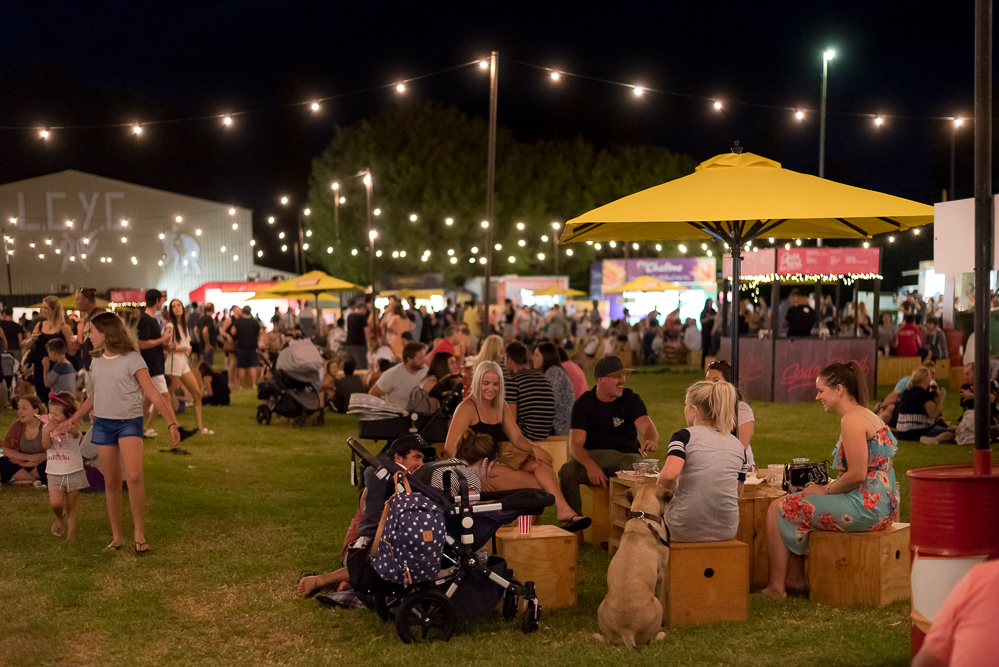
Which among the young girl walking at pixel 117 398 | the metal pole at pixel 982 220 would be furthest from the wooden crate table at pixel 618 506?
the young girl walking at pixel 117 398

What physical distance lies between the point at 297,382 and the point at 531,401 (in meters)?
6.21

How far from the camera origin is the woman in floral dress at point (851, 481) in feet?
16.6

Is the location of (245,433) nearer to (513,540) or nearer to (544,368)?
(544,368)

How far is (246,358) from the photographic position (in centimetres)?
1786

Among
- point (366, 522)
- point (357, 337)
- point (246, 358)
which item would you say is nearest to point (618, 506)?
point (366, 522)

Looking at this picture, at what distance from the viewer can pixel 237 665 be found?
4500 millimetres

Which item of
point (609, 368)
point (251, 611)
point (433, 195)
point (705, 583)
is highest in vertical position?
point (433, 195)

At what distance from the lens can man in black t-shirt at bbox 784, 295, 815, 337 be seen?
16.2 meters

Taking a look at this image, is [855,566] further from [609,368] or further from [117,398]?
[117,398]

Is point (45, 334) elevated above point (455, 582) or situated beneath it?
elevated above

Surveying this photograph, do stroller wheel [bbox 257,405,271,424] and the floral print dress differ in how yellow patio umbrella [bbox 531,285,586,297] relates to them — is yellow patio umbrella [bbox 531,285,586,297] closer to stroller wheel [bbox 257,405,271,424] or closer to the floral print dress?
stroller wheel [bbox 257,405,271,424]

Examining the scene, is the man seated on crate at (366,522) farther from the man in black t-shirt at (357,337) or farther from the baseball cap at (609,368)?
the man in black t-shirt at (357,337)

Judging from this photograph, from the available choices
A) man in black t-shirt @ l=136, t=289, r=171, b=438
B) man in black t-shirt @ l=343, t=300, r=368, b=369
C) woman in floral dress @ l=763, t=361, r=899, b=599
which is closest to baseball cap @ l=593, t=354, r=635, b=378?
woman in floral dress @ l=763, t=361, r=899, b=599

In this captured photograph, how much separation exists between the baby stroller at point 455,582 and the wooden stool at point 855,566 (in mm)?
1612
